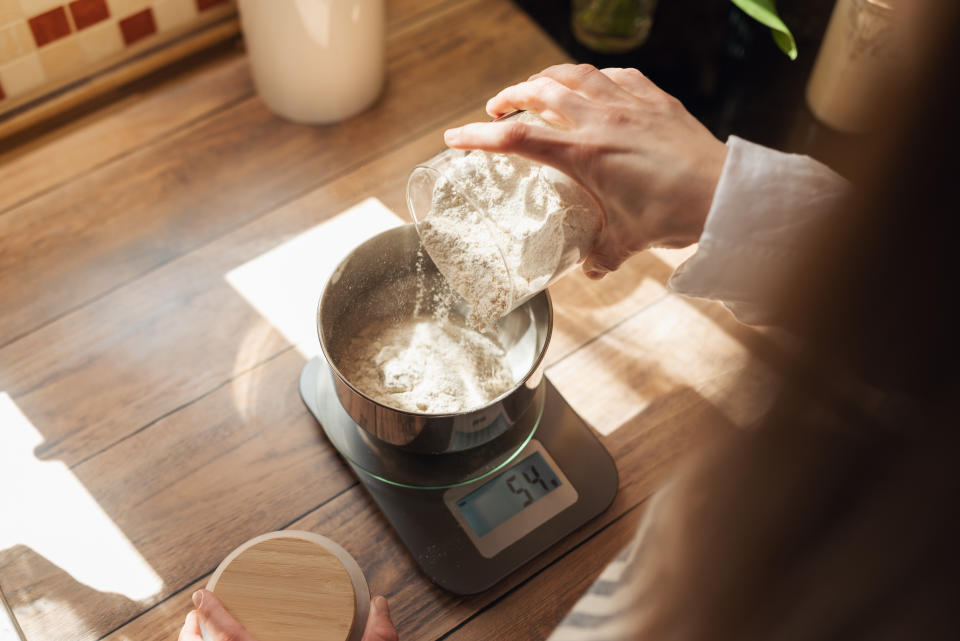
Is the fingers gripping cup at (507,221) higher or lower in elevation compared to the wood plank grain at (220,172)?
higher

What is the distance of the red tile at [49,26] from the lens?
43.9 inches

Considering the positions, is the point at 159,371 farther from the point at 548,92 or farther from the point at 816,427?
the point at 816,427

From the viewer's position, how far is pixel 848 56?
1.15 metres

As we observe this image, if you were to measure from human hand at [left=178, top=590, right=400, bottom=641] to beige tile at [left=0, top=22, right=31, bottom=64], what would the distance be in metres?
0.83

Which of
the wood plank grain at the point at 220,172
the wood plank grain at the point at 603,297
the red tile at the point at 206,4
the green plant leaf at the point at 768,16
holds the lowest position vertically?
the wood plank grain at the point at 603,297

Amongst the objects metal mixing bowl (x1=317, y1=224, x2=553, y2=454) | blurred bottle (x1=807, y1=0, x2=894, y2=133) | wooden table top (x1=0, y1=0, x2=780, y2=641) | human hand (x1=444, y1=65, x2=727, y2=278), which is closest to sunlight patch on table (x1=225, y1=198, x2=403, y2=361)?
wooden table top (x1=0, y1=0, x2=780, y2=641)

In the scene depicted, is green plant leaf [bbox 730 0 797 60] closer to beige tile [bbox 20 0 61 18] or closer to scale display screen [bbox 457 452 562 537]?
scale display screen [bbox 457 452 562 537]

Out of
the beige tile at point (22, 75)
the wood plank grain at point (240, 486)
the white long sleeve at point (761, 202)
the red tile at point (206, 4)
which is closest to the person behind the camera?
the white long sleeve at point (761, 202)

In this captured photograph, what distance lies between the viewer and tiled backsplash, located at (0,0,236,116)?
43.6 inches

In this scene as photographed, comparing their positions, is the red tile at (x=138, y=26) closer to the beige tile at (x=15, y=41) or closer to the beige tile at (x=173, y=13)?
the beige tile at (x=173, y=13)

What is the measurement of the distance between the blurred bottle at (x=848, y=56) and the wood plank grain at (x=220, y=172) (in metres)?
0.41

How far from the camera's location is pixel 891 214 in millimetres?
205

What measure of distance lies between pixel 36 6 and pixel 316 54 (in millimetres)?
379

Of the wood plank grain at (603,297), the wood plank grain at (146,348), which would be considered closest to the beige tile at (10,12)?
the wood plank grain at (146,348)
